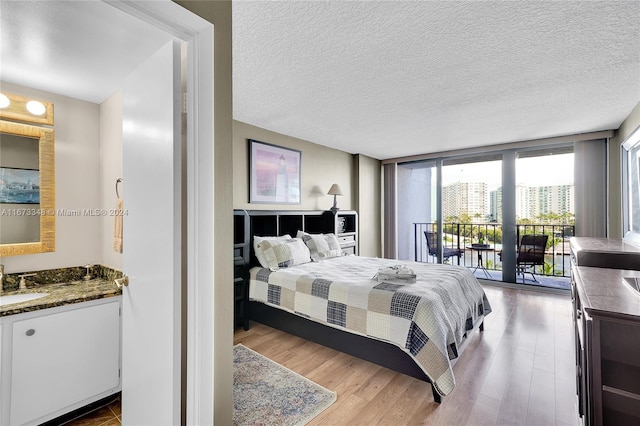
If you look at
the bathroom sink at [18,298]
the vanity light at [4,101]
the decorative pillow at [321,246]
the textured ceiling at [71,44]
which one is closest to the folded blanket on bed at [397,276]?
the decorative pillow at [321,246]

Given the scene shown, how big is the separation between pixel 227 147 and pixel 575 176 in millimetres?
5319

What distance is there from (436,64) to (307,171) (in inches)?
111

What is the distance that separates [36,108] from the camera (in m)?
1.97

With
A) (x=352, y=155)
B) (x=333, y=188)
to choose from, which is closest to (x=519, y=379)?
(x=333, y=188)

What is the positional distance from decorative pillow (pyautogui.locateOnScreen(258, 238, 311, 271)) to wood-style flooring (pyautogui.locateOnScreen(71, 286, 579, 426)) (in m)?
0.76

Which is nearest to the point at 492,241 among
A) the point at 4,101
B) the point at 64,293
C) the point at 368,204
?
the point at 368,204

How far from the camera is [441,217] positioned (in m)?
5.61

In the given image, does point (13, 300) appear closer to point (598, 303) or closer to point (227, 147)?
point (227, 147)

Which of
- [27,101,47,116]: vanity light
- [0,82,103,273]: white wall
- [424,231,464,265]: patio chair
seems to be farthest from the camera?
[424,231,464,265]: patio chair

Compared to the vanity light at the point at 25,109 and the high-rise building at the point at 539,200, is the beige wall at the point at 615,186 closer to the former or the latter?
the high-rise building at the point at 539,200

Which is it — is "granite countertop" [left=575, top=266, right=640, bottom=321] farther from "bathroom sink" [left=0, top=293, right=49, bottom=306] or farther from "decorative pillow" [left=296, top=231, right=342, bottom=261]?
"bathroom sink" [left=0, top=293, right=49, bottom=306]

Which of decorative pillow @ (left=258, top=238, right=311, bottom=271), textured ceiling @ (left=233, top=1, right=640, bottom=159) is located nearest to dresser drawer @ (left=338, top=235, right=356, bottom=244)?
decorative pillow @ (left=258, top=238, right=311, bottom=271)

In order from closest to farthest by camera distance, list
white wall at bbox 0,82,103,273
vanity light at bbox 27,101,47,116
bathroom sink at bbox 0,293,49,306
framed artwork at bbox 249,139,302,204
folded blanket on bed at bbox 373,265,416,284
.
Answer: bathroom sink at bbox 0,293,49,306 → vanity light at bbox 27,101,47,116 → white wall at bbox 0,82,103,273 → folded blanket on bed at bbox 373,265,416,284 → framed artwork at bbox 249,139,302,204

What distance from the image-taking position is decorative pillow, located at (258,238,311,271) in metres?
3.26
